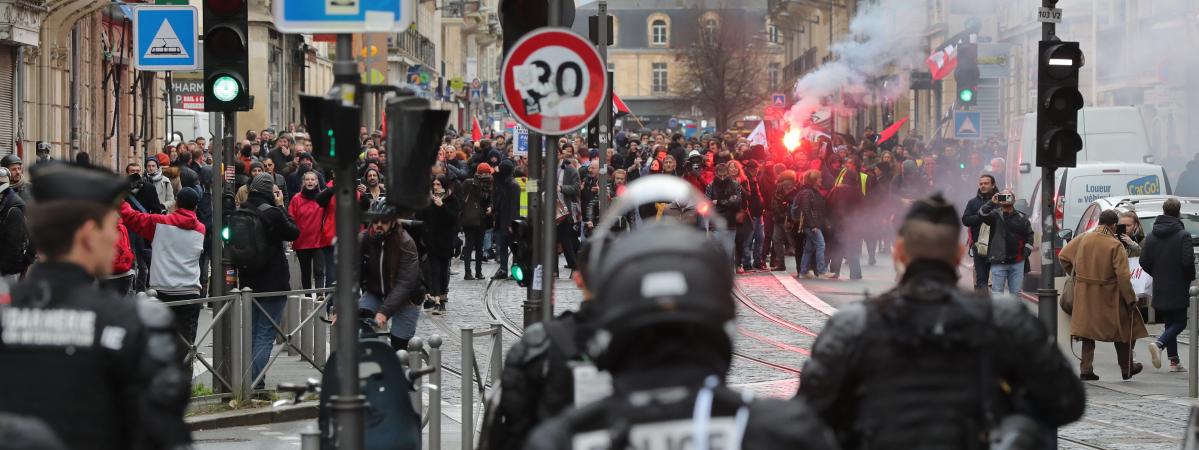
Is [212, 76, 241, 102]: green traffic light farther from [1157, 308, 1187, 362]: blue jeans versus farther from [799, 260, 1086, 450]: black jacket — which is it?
[1157, 308, 1187, 362]: blue jeans

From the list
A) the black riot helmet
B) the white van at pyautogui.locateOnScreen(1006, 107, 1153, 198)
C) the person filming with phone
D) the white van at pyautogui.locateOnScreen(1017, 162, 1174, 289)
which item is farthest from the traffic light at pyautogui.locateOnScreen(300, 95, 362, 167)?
the white van at pyautogui.locateOnScreen(1006, 107, 1153, 198)

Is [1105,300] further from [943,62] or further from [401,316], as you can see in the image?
[943,62]

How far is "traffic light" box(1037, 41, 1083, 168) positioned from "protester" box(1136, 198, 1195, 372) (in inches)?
145

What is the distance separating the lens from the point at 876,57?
4900 cm

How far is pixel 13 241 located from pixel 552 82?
6.67m

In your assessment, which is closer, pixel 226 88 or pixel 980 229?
pixel 226 88

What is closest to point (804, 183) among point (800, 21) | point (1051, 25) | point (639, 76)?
point (1051, 25)

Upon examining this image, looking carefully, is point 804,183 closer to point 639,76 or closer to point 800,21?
point 800,21

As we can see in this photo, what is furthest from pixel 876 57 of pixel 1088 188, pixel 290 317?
pixel 290 317

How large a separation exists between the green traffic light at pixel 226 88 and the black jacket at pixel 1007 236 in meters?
8.69

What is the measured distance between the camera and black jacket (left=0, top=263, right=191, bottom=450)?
13.6 ft

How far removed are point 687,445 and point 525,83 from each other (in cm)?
603

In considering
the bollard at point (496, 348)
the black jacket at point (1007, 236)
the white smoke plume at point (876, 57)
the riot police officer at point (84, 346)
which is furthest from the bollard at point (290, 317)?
the white smoke plume at point (876, 57)

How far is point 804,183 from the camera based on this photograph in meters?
23.2
